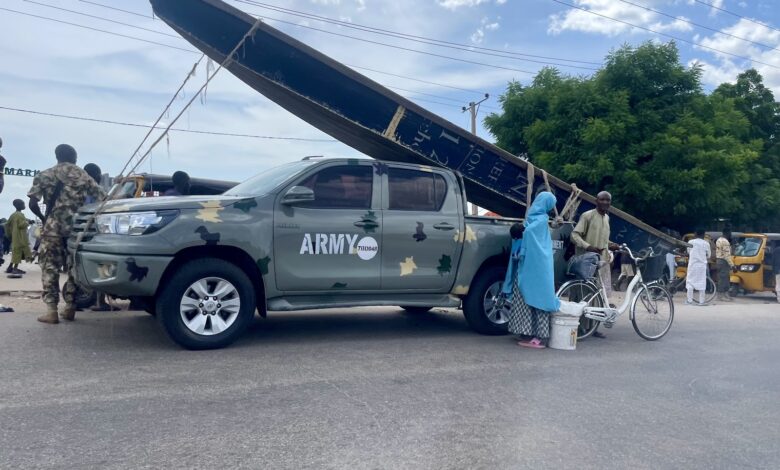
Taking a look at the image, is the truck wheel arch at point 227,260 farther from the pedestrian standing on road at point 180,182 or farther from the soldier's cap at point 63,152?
the pedestrian standing on road at point 180,182

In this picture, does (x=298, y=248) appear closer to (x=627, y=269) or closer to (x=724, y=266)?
(x=627, y=269)

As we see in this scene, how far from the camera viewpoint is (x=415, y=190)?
7004 millimetres

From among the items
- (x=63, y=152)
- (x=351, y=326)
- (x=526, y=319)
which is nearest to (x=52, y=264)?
(x=63, y=152)

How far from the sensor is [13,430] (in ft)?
12.1

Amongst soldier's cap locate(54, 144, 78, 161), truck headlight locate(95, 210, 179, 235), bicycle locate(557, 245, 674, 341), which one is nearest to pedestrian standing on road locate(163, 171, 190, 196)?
soldier's cap locate(54, 144, 78, 161)

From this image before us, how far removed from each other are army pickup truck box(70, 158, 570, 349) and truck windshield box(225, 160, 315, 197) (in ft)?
0.07

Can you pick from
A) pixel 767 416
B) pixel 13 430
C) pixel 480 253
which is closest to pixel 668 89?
pixel 480 253

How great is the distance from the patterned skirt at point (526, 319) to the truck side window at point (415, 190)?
4.17ft

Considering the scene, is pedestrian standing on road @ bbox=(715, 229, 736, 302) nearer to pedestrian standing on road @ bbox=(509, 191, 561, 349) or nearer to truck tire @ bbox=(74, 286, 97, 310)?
pedestrian standing on road @ bbox=(509, 191, 561, 349)

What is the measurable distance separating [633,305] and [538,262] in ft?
5.16

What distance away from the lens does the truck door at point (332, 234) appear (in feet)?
20.1

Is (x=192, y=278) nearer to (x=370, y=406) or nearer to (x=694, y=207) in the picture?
(x=370, y=406)

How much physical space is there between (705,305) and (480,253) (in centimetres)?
876

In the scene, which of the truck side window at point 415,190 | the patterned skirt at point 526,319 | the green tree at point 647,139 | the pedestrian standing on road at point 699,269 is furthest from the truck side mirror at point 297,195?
the green tree at point 647,139
